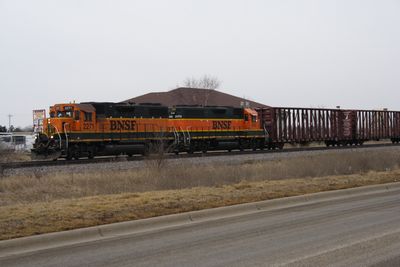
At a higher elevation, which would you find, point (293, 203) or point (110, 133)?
point (110, 133)

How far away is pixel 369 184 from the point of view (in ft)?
52.4

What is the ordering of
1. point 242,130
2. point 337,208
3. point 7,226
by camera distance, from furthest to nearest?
point 242,130
point 337,208
point 7,226

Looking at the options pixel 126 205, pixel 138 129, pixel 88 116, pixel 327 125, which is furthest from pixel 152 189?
pixel 327 125

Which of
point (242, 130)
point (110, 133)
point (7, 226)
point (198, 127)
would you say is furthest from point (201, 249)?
point (242, 130)

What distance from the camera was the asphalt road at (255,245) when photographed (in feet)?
22.4

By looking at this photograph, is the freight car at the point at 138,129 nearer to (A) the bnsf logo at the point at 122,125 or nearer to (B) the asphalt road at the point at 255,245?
(A) the bnsf logo at the point at 122,125

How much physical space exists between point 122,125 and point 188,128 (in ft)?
18.9

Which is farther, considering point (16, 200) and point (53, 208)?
point (16, 200)

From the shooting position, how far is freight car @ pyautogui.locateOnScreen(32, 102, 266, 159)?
91.5ft

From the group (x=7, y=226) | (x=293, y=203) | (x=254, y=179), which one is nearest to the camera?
(x=7, y=226)

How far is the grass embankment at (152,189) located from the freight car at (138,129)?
6567mm

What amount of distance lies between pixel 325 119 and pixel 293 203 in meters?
34.0

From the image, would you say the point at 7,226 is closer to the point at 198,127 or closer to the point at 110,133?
the point at 110,133

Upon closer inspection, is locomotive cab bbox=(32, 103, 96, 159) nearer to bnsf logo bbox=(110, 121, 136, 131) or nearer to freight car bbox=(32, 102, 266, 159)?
freight car bbox=(32, 102, 266, 159)
